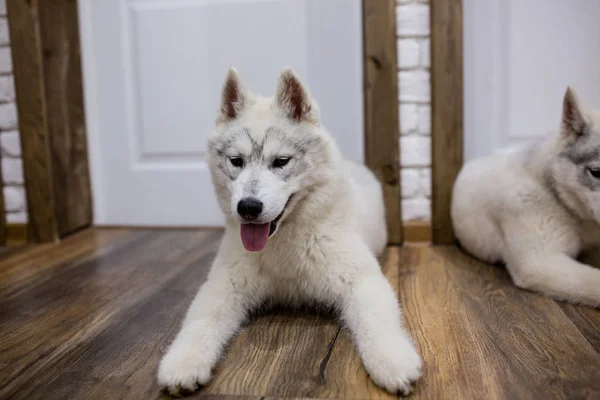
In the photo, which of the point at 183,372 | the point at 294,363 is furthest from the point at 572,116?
the point at 183,372

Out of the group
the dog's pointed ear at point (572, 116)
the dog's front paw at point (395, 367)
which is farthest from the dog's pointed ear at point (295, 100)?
the dog's pointed ear at point (572, 116)

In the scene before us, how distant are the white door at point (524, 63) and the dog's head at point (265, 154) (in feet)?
4.42

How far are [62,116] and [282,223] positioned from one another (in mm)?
1952

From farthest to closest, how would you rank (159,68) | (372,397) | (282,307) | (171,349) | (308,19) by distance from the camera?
(159,68) < (308,19) < (282,307) < (171,349) < (372,397)

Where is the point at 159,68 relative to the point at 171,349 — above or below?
above

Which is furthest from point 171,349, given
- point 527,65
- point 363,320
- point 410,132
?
point 527,65

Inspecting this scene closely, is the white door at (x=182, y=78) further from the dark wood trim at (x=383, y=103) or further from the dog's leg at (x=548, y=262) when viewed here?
the dog's leg at (x=548, y=262)

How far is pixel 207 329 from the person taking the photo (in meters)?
1.54

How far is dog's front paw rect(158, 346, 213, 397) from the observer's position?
4.30 feet

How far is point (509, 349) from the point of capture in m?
1.52

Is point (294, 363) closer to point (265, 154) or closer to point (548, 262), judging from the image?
point (265, 154)

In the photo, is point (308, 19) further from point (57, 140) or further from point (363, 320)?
point (363, 320)

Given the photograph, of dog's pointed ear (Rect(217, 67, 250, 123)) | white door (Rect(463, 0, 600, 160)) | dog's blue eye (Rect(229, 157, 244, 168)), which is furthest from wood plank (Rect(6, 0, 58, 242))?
white door (Rect(463, 0, 600, 160))

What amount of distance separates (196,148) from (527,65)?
192cm
